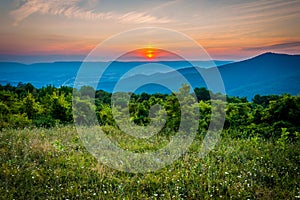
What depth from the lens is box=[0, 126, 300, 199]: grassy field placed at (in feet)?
20.4

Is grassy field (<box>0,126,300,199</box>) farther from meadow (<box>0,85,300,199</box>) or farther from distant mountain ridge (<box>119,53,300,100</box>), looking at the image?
distant mountain ridge (<box>119,53,300,100</box>)

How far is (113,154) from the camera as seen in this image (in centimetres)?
907

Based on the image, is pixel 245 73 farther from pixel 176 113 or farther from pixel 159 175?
pixel 159 175

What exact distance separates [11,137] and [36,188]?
5091mm

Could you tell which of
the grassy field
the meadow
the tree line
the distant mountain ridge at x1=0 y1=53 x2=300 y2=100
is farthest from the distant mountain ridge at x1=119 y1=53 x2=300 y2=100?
the grassy field

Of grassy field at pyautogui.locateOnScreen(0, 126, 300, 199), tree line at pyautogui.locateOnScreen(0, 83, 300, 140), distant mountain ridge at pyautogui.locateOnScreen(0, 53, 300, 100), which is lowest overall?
grassy field at pyautogui.locateOnScreen(0, 126, 300, 199)

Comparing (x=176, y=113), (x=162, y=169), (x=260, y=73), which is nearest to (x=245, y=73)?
(x=260, y=73)

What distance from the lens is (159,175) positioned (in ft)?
24.0

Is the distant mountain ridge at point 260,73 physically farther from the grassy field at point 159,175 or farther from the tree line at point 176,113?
the grassy field at point 159,175

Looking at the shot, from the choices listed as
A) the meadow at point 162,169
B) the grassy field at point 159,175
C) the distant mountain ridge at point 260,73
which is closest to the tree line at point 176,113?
the meadow at point 162,169

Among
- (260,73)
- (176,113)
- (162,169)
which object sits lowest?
(162,169)

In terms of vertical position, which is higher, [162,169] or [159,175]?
[162,169]

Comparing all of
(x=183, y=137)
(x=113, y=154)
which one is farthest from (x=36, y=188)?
(x=183, y=137)

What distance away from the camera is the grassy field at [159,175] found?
20.4 ft
